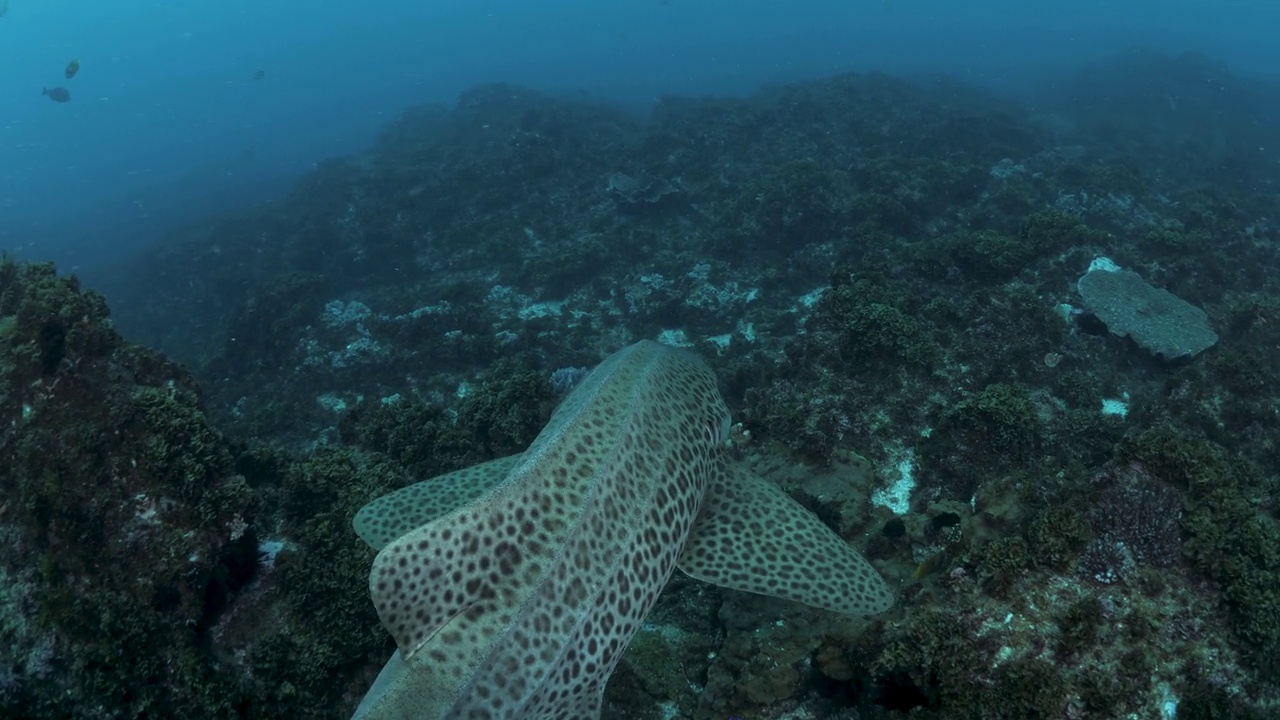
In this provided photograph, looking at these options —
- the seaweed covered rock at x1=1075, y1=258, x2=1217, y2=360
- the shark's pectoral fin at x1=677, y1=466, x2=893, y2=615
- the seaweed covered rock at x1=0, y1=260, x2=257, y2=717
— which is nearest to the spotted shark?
the shark's pectoral fin at x1=677, y1=466, x2=893, y2=615

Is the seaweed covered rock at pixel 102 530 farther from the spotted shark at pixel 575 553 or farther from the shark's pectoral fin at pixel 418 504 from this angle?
the spotted shark at pixel 575 553

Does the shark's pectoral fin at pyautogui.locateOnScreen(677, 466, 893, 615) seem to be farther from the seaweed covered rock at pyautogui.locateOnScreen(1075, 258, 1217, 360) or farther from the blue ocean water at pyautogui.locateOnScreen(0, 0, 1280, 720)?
the seaweed covered rock at pyautogui.locateOnScreen(1075, 258, 1217, 360)

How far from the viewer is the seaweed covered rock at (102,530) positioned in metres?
4.98

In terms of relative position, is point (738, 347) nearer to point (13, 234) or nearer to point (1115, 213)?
point (1115, 213)

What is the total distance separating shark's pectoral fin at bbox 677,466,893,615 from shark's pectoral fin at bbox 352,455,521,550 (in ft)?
6.11

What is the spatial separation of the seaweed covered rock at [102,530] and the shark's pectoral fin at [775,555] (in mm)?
4106

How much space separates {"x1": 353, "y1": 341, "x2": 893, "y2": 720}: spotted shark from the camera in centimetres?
377

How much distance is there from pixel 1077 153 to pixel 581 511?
32.3 meters

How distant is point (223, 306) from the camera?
24.8m

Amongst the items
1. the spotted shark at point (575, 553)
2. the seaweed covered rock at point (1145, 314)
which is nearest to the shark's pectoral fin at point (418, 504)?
the spotted shark at point (575, 553)

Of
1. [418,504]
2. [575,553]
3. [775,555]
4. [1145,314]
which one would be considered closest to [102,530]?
[418,504]

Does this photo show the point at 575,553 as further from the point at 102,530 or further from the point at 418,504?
the point at 102,530

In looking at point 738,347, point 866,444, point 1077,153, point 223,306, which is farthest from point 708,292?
point 1077,153

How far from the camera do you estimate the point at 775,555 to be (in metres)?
5.36
